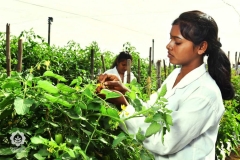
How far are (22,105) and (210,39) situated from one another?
3.10 ft

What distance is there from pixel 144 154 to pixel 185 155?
7.4 inches

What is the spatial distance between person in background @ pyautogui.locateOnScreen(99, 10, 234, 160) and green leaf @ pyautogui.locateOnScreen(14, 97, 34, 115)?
37 cm

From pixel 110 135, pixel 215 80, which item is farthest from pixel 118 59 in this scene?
pixel 110 135

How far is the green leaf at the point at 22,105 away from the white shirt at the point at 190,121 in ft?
1.33

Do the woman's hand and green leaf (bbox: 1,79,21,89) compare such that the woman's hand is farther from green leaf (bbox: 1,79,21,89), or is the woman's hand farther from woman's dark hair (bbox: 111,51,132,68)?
woman's dark hair (bbox: 111,51,132,68)

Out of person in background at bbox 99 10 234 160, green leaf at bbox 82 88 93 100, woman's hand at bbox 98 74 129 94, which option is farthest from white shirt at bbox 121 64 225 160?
green leaf at bbox 82 88 93 100

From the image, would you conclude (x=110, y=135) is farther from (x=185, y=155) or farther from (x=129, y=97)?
(x=185, y=155)

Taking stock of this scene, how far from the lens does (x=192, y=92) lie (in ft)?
5.82

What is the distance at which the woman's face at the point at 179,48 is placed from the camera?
181cm

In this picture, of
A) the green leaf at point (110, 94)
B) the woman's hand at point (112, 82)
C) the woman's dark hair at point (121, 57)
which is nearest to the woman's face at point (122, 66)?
the woman's dark hair at point (121, 57)

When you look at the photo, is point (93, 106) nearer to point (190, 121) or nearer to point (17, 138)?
point (17, 138)

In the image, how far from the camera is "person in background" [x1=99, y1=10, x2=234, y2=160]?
1.68m

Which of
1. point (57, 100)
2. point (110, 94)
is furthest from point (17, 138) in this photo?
point (110, 94)

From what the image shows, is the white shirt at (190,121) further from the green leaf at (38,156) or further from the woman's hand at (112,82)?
the green leaf at (38,156)
